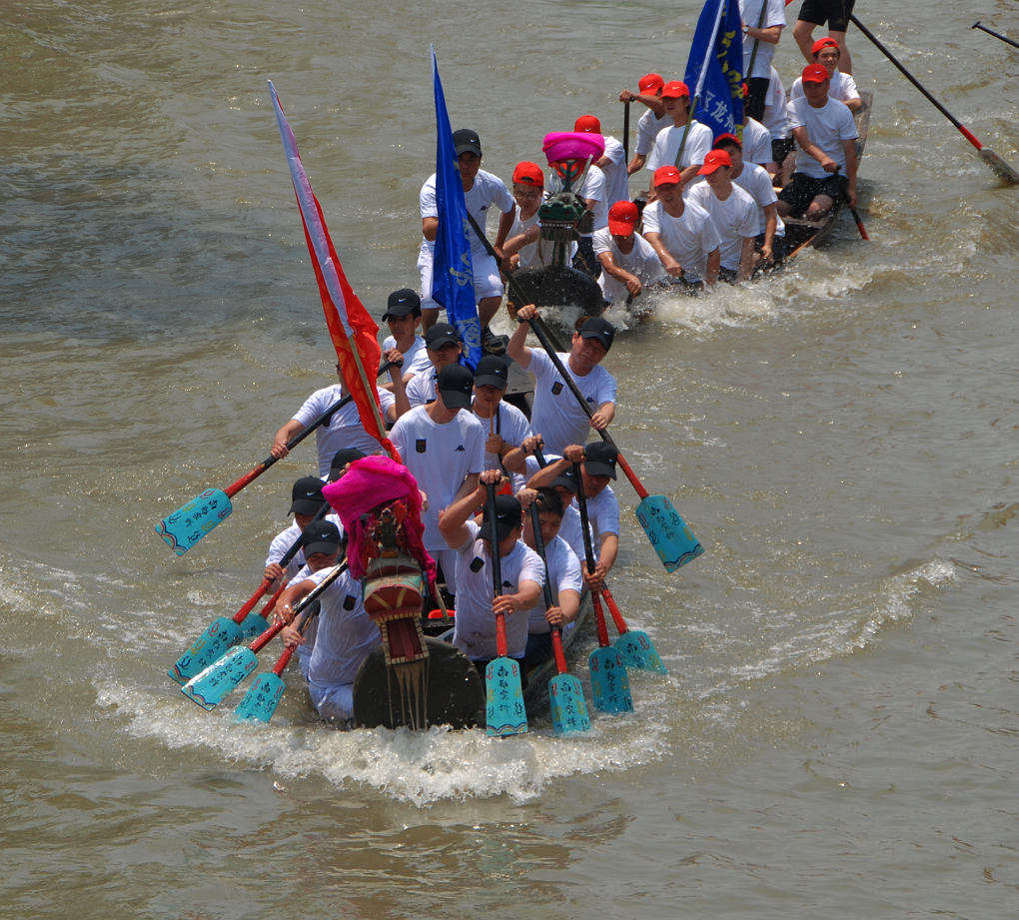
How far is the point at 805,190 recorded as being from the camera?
1451 cm

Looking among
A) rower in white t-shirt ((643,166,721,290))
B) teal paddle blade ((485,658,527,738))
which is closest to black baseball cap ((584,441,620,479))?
teal paddle blade ((485,658,527,738))

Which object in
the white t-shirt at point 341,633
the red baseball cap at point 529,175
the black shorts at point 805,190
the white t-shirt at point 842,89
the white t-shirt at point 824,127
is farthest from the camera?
the white t-shirt at point 842,89

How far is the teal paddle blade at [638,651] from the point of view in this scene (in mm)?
7668

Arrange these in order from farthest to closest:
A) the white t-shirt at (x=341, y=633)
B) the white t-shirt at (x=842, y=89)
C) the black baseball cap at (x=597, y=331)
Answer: the white t-shirt at (x=842, y=89), the black baseball cap at (x=597, y=331), the white t-shirt at (x=341, y=633)

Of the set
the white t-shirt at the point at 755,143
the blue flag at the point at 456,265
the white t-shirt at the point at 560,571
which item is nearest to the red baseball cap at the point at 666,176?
the white t-shirt at the point at 755,143

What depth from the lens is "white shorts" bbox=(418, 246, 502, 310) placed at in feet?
34.5

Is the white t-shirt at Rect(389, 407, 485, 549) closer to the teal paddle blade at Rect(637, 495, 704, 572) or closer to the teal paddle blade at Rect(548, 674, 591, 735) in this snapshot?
the teal paddle blade at Rect(637, 495, 704, 572)

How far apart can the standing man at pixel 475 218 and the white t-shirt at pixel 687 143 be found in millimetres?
2963

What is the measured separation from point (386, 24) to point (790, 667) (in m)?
16.8

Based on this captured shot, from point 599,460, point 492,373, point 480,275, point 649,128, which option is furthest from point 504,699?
point 649,128

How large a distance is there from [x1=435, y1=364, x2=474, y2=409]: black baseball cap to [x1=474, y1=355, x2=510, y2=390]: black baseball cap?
0.39 ft

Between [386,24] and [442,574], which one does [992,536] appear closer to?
[442,574]

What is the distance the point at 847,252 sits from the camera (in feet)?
47.6

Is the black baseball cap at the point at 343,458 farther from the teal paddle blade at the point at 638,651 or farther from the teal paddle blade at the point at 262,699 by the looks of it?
the teal paddle blade at the point at 638,651
